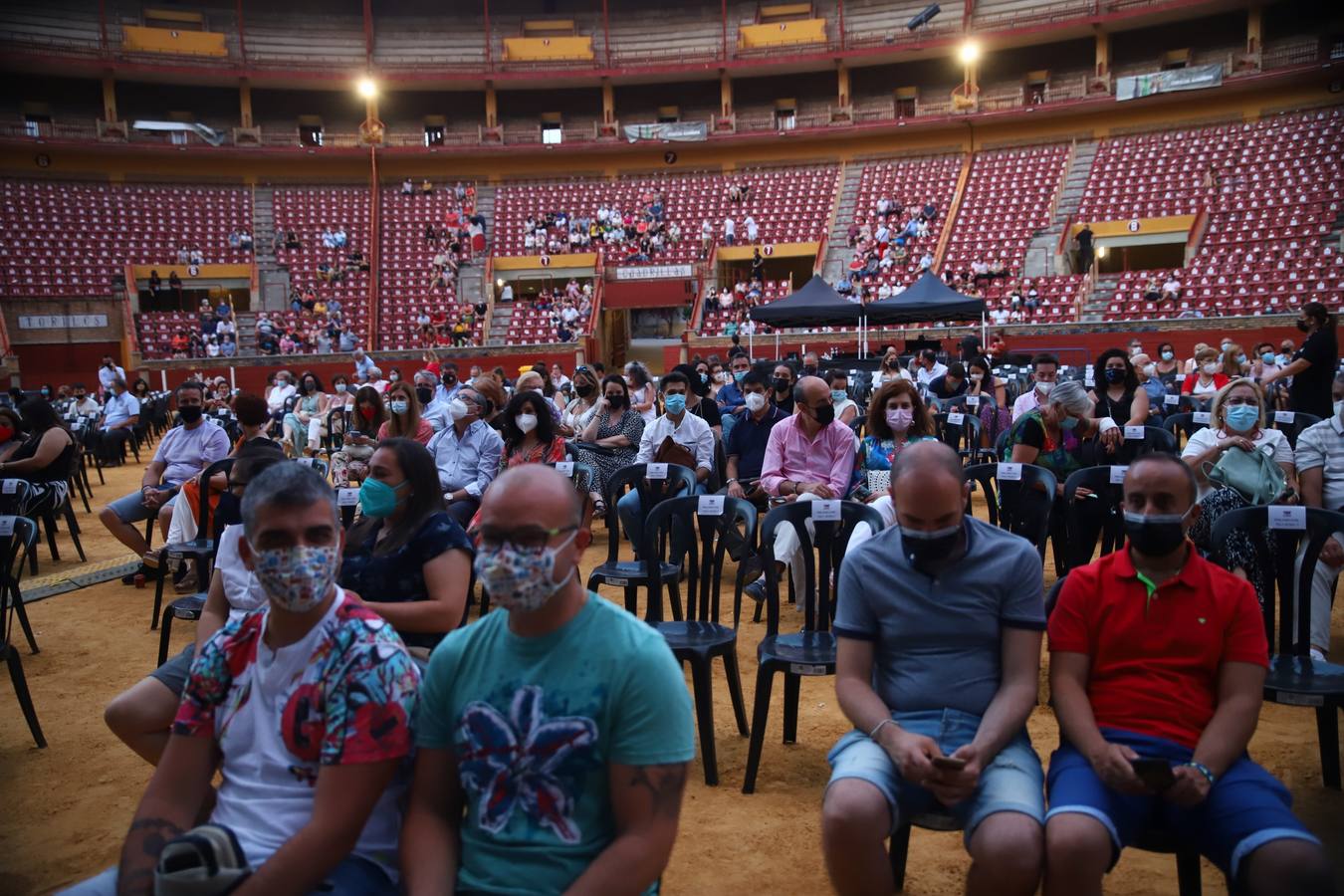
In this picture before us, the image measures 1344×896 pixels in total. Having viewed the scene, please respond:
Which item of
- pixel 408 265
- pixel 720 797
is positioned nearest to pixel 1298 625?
pixel 720 797

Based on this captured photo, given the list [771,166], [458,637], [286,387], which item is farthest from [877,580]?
[771,166]

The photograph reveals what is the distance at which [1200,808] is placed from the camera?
2.48 meters

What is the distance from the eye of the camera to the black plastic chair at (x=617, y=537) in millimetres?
5125

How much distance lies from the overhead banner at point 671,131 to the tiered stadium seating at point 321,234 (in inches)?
372

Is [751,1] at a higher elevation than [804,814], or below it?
higher

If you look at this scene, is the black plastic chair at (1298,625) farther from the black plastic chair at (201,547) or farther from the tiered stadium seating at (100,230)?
the tiered stadium seating at (100,230)

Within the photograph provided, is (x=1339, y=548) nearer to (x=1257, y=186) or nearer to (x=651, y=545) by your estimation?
(x=651, y=545)

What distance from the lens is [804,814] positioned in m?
3.71

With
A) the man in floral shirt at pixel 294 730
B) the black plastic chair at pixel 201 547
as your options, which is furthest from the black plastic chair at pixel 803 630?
the black plastic chair at pixel 201 547

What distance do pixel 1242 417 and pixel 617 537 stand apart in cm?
333

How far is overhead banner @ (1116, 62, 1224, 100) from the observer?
27.0m

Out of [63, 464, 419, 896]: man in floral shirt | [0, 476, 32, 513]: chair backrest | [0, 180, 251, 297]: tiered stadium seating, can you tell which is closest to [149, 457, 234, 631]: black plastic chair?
[0, 476, 32, 513]: chair backrest

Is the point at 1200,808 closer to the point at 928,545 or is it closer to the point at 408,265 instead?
the point at 928,545

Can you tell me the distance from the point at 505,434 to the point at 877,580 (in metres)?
4.61
